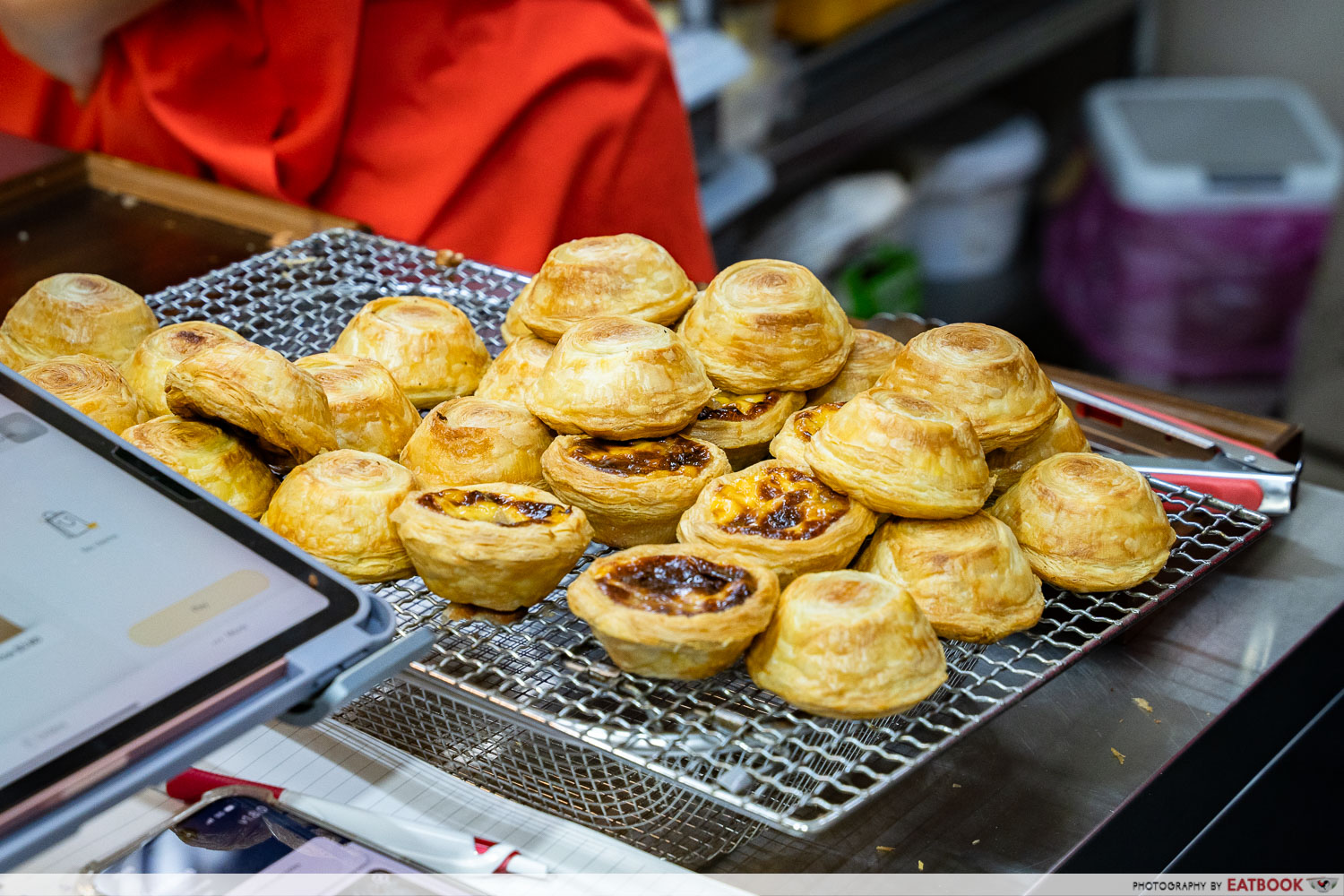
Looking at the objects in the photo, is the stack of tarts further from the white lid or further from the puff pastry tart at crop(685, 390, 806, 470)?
the white lid

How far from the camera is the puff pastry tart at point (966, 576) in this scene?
105cm

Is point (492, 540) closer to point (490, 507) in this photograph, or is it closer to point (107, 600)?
point (490, 507)

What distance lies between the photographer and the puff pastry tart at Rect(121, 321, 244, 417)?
1.28 meters

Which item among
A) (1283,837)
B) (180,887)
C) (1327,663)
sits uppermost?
(180,887)

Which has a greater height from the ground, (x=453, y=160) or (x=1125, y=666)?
(x=453, y=160)

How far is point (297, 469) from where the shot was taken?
3.73ft

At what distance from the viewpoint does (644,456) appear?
3.86 ft

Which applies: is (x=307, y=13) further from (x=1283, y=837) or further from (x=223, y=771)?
(x=1283, y=837)

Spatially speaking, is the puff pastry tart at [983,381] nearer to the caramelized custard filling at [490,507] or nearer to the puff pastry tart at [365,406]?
the caramelized custard filling at [490,507]

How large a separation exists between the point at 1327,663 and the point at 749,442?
0.67 m

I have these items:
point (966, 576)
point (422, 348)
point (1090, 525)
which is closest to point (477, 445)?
point (422, 348)

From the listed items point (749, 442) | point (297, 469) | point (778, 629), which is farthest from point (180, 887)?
point (749, 442)

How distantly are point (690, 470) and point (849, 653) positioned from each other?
0.28 m

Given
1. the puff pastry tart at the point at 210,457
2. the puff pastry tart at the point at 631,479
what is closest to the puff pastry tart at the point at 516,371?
the puff pastry tart at the point at 631,479
